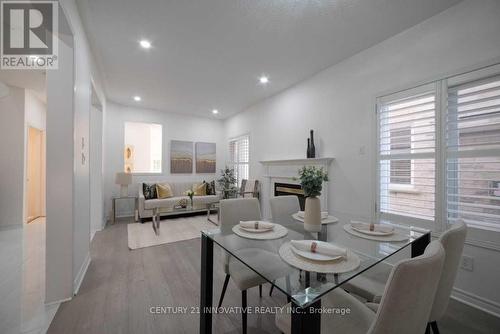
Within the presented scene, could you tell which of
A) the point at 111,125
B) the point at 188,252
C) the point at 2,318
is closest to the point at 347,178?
the point at 188,252

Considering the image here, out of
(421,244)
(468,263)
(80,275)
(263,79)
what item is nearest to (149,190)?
(80,275)

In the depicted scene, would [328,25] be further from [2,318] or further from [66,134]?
[2,318]

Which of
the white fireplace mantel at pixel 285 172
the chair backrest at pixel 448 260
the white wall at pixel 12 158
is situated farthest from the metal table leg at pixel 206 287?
the white wall at pixel 12 158

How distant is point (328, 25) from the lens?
85.0 inches

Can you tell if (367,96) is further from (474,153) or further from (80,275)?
(80,275)

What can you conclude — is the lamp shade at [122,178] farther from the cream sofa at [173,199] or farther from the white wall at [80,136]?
the white wall at [80,136]

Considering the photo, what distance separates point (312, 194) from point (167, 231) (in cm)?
324

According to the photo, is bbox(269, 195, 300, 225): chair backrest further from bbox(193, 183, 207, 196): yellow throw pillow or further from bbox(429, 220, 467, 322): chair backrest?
bbox(193, 183, 207, 196): yellow throw pillow

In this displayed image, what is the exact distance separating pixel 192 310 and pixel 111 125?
4.65 meters

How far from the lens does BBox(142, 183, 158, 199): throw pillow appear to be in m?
4.68

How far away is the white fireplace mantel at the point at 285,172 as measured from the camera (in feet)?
9.89

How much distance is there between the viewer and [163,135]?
214 inches

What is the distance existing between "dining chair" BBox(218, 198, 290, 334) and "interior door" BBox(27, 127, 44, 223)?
5.18 meters

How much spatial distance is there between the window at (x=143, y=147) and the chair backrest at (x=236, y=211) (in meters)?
4.57
